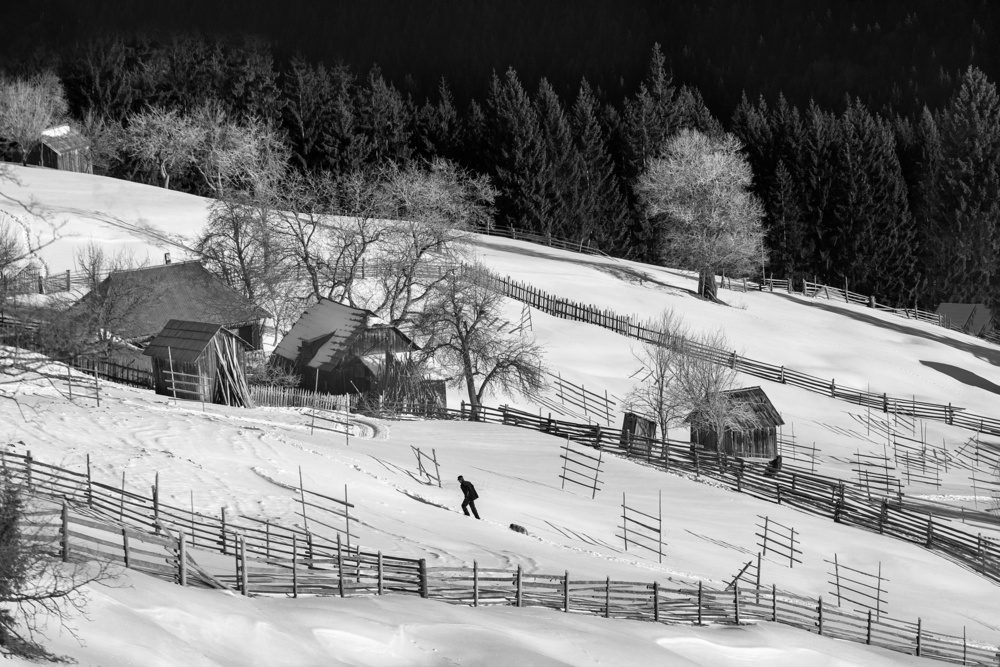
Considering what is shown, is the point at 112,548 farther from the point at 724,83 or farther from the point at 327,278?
the point at 724,83

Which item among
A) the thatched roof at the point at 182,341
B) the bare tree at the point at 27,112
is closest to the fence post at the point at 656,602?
the thatched roof at the point at 182,341

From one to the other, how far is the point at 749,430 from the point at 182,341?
1950 cm

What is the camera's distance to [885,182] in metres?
90.3

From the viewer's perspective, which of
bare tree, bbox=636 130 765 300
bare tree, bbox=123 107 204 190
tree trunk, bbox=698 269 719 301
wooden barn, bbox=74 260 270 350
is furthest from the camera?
bare tree, bbox=123 107 204 190

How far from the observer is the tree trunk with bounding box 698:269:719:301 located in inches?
2714

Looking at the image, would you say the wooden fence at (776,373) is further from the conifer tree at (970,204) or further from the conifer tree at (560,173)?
the conifer tree at (970,204)

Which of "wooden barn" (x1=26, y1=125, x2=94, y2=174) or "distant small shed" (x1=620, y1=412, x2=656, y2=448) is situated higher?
"wooden barn" (x1=26, y1=125, x2=94, y2=174)

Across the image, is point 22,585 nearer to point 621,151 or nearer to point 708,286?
point 708,286

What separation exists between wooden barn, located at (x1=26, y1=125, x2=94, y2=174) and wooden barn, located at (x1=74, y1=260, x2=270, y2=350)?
3816cm

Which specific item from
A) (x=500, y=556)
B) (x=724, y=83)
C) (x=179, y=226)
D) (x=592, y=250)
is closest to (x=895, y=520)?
(x=500, y=556)

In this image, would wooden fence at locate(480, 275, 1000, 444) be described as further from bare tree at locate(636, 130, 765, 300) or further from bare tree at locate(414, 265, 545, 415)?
bare tree at locate(636, 130, 765, 300)

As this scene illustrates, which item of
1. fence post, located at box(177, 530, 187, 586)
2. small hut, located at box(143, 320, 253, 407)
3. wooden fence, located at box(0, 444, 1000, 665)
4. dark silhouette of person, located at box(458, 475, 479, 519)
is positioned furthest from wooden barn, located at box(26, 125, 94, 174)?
fence post, located at box(177, 530, 187, 586)

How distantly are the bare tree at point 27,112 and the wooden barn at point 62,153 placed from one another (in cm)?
Answer: 42

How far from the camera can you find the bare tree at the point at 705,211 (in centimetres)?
7119
